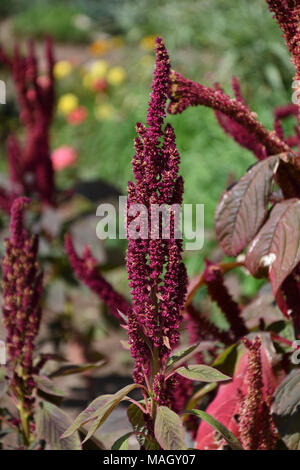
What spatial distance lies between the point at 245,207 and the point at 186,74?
148 inches

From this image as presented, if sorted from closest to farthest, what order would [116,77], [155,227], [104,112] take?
[155,227] → [104,112] → [116,77]

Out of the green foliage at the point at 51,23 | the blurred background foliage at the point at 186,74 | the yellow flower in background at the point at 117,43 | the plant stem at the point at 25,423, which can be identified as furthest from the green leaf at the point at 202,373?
the green foliage at the point at 51,23

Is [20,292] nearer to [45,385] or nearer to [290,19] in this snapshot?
[45,385]

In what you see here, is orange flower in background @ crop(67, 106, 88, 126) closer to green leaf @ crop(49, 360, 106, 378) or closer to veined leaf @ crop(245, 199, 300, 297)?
green leaf @ crop(49, 360, 106, 378)

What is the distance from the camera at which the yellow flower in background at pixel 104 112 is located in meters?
5.04

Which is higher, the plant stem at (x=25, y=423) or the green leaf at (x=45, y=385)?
the green leaf at (x=45, y=385)

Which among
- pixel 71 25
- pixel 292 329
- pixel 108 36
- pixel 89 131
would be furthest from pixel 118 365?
pixel 71 25

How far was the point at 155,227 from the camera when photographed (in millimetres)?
869

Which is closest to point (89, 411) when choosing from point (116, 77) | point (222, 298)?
point (222, 298)

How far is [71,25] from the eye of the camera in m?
8.64

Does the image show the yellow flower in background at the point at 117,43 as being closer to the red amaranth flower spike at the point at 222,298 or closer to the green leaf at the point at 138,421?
the red amaranth flower spike at the point at 222,298

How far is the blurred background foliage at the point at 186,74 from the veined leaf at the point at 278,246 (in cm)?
168

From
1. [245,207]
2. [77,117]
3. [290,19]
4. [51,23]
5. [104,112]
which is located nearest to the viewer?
[290,19]
